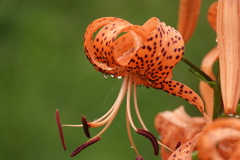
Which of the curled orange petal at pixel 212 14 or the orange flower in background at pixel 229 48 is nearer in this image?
the orange flower in background at pixel 229 48

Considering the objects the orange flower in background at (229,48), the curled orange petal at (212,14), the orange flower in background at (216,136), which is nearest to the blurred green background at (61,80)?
the curled orange petal at (212,14)

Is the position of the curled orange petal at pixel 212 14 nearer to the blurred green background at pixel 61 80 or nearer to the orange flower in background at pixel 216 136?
the orange flower in background at pixel 216 136

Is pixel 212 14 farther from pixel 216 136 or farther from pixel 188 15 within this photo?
pixel 216 136

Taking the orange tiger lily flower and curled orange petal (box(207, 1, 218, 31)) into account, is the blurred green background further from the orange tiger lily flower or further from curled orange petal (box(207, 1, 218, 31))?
the orange tiger lily flower

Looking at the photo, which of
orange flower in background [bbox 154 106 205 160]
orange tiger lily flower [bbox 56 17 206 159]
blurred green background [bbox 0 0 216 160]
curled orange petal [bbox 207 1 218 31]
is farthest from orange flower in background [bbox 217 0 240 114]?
blurred green background [bbox 0 0 216 160]

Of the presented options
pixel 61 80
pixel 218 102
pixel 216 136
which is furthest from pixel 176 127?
pixel 61 80

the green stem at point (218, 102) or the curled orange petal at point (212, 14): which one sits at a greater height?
the curled orange petal at point (212, 14)

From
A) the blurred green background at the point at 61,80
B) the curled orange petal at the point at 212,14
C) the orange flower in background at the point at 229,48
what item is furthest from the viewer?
the blurred green background at the point at 61,80
